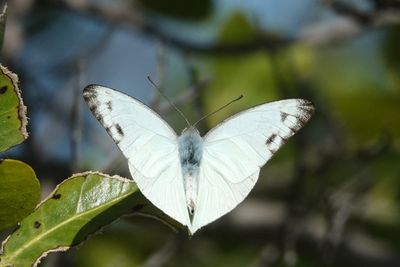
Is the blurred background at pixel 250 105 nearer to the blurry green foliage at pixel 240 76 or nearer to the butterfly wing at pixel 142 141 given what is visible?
the blurry green foliage at pixel 240 76

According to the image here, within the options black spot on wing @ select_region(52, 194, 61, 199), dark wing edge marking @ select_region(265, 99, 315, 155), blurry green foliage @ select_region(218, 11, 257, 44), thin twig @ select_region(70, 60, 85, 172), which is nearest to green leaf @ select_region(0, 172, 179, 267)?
black spot on wing @ select_region(52, 194, 61, 199)

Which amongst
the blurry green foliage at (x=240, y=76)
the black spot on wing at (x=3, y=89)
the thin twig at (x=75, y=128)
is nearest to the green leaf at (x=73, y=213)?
the black spot on wing at (x=3, y=89)

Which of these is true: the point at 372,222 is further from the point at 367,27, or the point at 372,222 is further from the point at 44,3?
the point at 44,3

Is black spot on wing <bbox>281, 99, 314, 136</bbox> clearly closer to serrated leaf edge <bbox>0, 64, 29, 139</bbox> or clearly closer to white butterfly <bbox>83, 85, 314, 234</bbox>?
white butterfly <bbox>83, 85, 314, 234</bbox>

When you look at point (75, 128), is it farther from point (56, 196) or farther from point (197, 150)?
point (56, 196)

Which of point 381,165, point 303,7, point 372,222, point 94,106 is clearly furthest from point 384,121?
point 94,106

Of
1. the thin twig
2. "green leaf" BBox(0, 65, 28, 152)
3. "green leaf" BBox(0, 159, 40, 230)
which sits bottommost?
the thin twig

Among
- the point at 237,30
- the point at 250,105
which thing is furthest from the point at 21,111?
the point at 237,30
